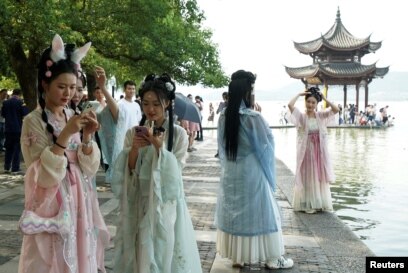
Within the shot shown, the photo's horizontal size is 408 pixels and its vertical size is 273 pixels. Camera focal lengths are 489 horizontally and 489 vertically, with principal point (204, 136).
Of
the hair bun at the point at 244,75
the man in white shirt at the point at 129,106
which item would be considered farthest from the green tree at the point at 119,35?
the hair bun at the point at 244,75

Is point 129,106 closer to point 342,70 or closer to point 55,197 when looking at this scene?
point 55,197

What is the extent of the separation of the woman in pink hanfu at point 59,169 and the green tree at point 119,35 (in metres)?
6.41

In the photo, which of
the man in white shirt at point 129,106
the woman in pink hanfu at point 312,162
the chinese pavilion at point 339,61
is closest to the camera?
the woman in pink hanfu at point 312,162

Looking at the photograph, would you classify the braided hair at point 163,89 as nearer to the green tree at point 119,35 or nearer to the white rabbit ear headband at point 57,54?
the white rabbit ear headband at point 57,54

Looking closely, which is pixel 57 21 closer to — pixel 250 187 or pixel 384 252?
pixel 250 187

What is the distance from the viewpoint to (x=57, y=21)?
9.00m

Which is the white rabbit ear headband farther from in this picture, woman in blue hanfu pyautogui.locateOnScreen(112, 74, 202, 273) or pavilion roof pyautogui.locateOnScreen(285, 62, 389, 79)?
pavilion roof pyautogui.locateOnScreen(285, 62, 389, 79)

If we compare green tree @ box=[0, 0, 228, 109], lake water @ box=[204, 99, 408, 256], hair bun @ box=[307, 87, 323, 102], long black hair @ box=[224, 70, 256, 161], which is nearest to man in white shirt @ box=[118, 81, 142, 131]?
green tree @ box=[0, 0, 228, 109]

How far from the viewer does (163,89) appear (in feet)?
10.9

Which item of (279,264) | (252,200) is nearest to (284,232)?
(279,264)

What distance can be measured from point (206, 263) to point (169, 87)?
76.2 inches

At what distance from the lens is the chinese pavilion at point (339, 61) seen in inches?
1527

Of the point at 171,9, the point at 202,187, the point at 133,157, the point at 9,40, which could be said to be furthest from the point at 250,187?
the point at 171,9

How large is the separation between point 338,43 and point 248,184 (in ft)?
126
